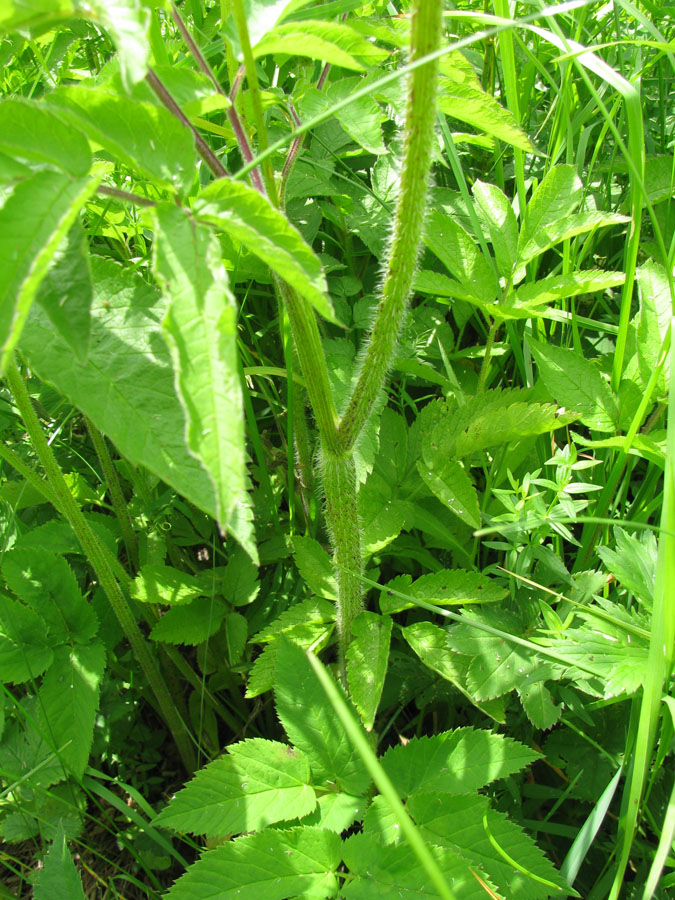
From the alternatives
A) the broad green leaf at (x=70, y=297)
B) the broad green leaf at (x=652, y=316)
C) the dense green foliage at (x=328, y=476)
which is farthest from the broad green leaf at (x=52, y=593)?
the broad green leaf at (x=652, y=316)

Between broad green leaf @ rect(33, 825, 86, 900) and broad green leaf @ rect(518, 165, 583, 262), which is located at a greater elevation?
broad green leaf @ rect(518, 165, 583, 262)

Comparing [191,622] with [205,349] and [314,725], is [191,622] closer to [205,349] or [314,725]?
[314,725]

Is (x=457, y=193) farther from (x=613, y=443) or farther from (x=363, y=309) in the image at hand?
(x=613, y=443)

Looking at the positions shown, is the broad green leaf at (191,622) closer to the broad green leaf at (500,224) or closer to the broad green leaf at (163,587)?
the broad green leaf at (163,587)

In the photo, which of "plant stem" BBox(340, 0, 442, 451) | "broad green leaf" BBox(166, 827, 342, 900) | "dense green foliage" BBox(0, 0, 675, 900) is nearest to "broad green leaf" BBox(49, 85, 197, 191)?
"dense green foliage" BBox(0, 0, 675, 900)

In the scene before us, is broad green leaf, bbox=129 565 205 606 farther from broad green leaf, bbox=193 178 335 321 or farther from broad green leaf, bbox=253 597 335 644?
broad green leaf, bbox=193 178 335 321
